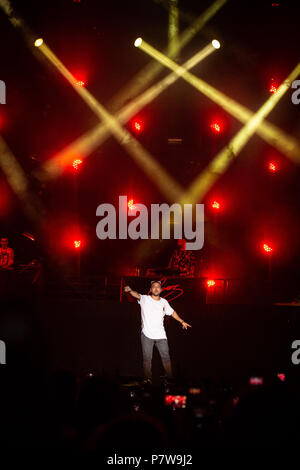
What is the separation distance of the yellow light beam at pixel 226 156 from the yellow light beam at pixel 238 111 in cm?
16

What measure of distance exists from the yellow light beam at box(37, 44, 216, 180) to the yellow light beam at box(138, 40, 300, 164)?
34 centimetres

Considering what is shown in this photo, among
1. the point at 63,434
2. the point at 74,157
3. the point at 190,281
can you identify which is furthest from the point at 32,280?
the point at 63,434

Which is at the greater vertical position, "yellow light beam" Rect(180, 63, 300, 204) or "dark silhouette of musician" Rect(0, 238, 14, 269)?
"yellow light beam" Rect(180, 63, 300, 204)

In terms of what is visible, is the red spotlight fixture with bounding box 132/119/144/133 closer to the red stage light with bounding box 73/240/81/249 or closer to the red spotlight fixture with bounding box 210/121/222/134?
the red spotlight fixture with bounding box 210/121/222/134

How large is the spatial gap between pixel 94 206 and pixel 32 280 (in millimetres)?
3264

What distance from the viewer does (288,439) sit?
2.30 metres

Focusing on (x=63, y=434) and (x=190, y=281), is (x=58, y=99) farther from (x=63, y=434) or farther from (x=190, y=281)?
(x=63, y=434)

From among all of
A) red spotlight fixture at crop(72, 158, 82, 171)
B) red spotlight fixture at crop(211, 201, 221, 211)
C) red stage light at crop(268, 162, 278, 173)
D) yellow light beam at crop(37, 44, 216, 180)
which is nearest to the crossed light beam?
yellow light beam at crop(37, 44, 216, 180)

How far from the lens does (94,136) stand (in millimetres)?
9953

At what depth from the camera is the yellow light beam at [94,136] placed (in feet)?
32.0

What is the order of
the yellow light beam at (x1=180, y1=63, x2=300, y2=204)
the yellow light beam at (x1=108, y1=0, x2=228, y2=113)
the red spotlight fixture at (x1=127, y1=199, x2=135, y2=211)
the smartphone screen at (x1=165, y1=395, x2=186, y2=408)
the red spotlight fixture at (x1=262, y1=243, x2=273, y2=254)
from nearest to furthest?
the smartphone screen at (x1=165, y1=395, x2=186, y2=408) → the yellow light beam at (x1=108, y1=0, x2=228, y2=113) → the red spotlight fixture at (x1=262, y1=243, x2=273, y2=254) → the yellow light beam at (x1=180, y1=63, x2=300, y2=204) → the red spotlight fixture at (x1=127, y1=199, x2=135, y2=211)

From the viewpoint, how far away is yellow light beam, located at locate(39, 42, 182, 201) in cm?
967

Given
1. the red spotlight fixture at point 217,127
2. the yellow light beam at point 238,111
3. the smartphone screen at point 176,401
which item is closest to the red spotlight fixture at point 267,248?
the yellow light beam at point 238,111

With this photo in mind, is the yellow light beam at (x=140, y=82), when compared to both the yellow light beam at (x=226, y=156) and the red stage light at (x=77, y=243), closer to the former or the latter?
the yellow light beam at (x=226, y=156)
